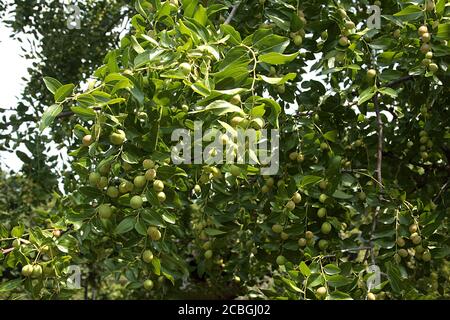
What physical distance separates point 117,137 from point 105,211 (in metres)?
0.24

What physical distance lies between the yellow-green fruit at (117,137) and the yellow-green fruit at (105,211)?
20 cm

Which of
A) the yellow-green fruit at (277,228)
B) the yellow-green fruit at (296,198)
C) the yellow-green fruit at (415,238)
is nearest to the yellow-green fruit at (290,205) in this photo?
the yellow-green fruit at (296,198)

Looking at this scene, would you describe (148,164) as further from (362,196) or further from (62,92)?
(362,196)

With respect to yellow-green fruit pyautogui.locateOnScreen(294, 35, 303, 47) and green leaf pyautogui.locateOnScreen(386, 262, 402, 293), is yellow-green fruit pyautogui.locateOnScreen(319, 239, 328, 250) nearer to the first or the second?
green leaf pyautogui.locateOnScreen(386, 262, 402, 293)

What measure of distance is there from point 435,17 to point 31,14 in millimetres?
2520

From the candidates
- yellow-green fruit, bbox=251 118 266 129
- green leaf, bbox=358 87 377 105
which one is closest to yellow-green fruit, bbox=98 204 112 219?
yellow-green fruit, bbox=251 118 266 129

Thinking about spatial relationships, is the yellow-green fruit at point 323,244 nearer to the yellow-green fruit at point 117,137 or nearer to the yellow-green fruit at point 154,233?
the yellow-green fruit at point 154,233

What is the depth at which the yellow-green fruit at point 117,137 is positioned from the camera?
136 centimetres

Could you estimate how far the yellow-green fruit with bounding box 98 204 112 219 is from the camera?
1511mm

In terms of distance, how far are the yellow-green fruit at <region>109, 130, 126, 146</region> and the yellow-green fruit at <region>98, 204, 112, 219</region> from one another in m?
0.20

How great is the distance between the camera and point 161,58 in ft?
4.43
